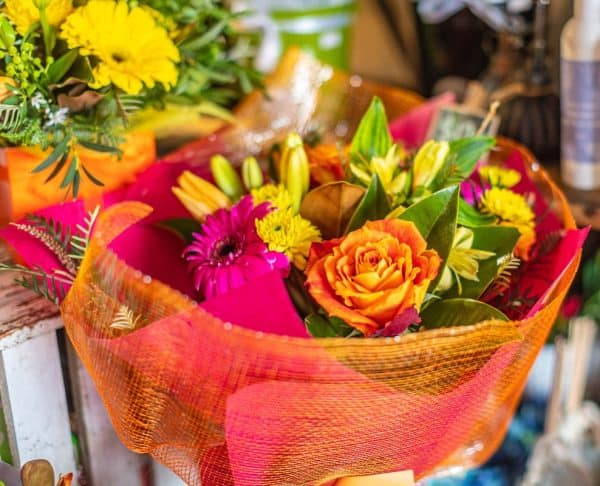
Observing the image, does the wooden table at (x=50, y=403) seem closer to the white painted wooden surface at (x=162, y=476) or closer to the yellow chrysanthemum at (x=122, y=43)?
the white painted wooden surface at (x=162, y=476)

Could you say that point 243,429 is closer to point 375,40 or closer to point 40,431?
point 40,431

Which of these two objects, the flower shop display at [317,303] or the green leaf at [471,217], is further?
the green leaf at [471,217]

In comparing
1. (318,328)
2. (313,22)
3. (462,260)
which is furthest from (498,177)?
(313,22)

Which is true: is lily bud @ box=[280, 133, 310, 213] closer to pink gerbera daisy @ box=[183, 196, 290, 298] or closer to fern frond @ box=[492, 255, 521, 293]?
pink gerbera daisy @ box=[183, 196, 290, 298]

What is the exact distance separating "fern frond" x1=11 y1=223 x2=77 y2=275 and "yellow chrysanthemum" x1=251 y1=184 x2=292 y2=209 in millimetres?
163

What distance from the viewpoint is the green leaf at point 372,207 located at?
0.64m

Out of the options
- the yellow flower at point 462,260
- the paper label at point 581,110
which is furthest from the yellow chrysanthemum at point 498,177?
the paper label at point 581,110

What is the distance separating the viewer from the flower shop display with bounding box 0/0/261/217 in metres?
0.68

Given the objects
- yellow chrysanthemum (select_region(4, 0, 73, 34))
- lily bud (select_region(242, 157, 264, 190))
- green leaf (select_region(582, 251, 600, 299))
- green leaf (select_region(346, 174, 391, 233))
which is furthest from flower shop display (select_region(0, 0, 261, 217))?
green leaf (select_region(582, 251, 600, 299))

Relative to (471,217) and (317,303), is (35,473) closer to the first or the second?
(317,303)

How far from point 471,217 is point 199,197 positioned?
0.23m

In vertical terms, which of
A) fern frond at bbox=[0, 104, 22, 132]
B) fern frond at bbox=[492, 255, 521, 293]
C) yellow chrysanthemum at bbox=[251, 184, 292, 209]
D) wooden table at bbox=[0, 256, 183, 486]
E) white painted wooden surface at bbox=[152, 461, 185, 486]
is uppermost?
fern frond at bbox=[0, 104, 22, 132]

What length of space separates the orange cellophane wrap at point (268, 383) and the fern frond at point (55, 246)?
0.17 feet

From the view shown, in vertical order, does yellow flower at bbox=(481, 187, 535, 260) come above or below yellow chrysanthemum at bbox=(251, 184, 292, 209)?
below
